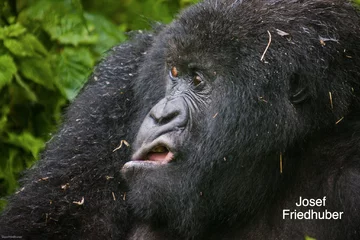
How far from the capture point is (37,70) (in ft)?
21.5

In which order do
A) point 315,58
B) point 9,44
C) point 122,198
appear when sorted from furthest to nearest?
point 9,44
point 122,198
point 315,58

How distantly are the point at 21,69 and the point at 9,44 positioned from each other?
0.91ft

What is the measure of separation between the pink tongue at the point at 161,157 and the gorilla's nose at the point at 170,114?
17 cm

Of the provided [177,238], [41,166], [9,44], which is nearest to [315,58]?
[177,238]

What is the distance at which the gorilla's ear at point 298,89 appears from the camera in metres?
4.71

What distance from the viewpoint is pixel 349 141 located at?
4.81 metres

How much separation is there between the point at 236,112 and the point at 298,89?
1.24 feet

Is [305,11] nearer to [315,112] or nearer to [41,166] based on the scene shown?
[315,112]

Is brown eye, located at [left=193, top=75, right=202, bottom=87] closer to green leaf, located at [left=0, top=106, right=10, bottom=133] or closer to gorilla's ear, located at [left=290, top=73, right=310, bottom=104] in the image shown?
gorilla's ear, located at [left=290, top=73, right=310, bottom=104]

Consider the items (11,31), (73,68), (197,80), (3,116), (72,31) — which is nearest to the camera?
(197,80)

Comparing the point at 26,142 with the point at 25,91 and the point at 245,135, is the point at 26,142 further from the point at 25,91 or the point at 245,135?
the point at 245,135

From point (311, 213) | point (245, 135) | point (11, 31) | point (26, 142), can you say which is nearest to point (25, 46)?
point (11, 31)

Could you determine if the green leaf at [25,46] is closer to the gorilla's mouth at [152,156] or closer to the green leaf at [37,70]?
the green leaf at [37,70]

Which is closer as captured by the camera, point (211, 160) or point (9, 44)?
point (211, 160)
